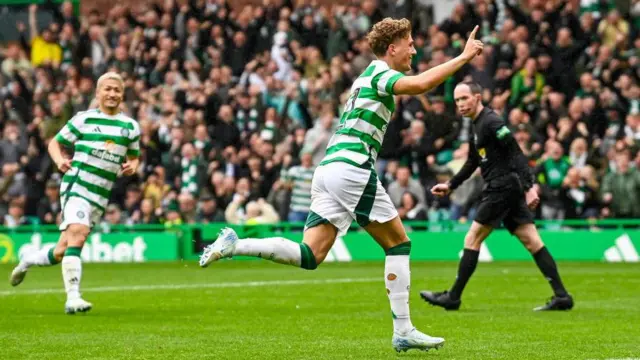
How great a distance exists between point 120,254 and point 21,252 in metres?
1.97

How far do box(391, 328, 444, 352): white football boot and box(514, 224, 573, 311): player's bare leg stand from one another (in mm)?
4020

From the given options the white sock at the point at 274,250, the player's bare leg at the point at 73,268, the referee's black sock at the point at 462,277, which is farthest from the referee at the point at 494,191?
the white sock at the point at 274,250

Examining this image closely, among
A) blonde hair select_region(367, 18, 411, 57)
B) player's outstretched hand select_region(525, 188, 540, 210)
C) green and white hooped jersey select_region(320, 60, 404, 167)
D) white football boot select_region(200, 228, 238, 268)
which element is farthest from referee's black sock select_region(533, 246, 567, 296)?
white football boot select_region(200, 228, 238, 268)

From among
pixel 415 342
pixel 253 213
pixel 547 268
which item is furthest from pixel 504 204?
pixel 253 213

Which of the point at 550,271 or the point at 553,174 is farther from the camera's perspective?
the point at 553,174

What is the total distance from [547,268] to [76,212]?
466 centimetres

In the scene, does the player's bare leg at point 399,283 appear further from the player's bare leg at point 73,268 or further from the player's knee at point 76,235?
the player's knee at point 76,235

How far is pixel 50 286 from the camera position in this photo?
1727cm

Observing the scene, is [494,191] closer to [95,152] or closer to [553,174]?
[95,152]

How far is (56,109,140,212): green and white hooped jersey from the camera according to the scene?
13.2 metres

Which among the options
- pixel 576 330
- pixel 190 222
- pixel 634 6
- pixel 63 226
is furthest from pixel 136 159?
pixel 634 6

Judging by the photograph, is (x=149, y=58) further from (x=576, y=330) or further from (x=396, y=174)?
(x=576, y=330)

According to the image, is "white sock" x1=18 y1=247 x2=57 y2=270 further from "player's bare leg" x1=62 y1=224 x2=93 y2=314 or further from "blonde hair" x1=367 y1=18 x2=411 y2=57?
"blonde hair" x1=367 y1=18 x2=411 y2=57

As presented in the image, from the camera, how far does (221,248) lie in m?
8.39
